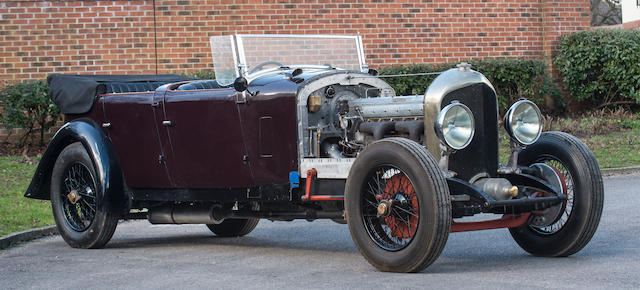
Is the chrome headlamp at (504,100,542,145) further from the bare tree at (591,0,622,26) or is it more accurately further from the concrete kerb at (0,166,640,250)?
the bare tree at (591,0,622,26)

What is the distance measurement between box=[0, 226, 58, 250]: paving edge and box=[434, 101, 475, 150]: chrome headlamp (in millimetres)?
4416

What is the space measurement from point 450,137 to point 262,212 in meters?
1.84

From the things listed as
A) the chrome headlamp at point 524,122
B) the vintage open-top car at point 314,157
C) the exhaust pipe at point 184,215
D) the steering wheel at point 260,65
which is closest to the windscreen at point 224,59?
the vintage open-top car at point 314,157

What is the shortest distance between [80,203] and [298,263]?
258cm

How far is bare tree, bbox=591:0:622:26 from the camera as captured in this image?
129 ft

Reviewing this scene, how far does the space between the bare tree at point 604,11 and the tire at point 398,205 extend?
3519 cm

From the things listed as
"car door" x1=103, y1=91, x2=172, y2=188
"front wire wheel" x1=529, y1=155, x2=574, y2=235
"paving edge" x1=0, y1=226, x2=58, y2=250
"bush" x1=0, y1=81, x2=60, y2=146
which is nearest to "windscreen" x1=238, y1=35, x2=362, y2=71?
"car door" x1=103, y1=91, x2=172, y2=188

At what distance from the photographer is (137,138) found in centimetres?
818

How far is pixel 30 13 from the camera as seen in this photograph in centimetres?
1503

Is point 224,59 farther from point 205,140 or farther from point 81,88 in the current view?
point 81,88

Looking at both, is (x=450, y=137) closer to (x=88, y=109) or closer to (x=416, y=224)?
(x=416, y=224)

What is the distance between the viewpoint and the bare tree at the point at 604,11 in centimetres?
3934

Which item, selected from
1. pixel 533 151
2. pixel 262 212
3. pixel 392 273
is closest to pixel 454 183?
pixel 392 273

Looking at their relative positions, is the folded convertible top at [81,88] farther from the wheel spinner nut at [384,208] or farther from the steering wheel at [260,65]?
the wheel spinner nut at [384,208]
